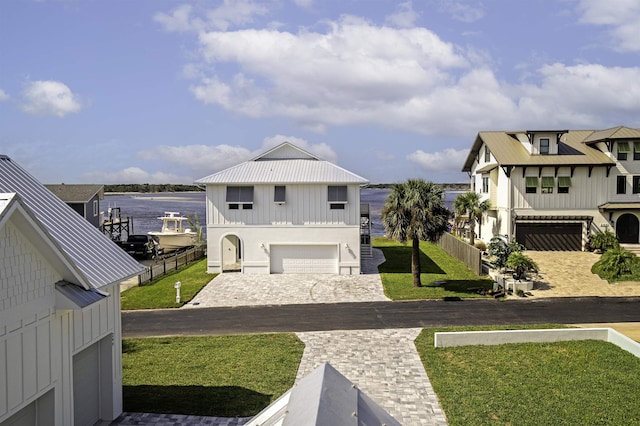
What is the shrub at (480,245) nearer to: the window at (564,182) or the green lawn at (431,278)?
the green lawn at (431,278)

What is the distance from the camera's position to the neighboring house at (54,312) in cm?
743

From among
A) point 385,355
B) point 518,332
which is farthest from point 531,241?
point 385,355

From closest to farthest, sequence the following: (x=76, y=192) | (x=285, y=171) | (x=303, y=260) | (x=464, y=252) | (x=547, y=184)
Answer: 1. (x=303, y=260)
2. (x=285, y=171)
3. (x=464, y=252)
4. (x=547, y=184)
5. (x=76, y=192)

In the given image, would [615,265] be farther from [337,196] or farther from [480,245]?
[337,196]

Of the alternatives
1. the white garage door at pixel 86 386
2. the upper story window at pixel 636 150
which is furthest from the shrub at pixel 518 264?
the white garage door at pixel 86 386

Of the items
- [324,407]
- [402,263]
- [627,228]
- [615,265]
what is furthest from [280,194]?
[324,407]

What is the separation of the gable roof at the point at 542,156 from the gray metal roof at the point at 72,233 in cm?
2948

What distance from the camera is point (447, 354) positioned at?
1580 cm

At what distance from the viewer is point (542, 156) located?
115 ft

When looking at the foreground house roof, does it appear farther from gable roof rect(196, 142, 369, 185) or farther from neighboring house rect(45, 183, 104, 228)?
neighboring house rect(45, 183, 104, 228)

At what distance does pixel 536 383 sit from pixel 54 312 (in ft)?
38.5

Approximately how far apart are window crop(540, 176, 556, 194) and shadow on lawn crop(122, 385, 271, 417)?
28.6m

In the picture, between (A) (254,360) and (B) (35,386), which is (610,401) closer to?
(A) (254,360)

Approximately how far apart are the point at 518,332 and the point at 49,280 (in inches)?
564
